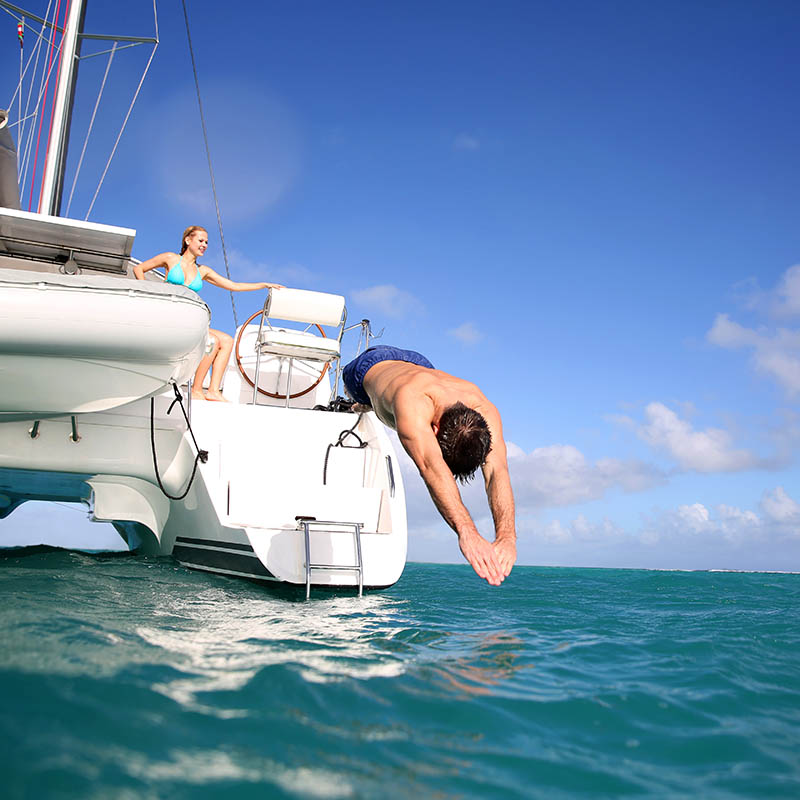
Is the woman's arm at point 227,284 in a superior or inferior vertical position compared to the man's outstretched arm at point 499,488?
superior

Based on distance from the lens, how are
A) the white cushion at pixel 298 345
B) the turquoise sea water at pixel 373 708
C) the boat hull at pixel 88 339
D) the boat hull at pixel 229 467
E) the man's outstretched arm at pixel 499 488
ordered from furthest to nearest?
1. the white cushion at pixel 298 345
2. the boat hull at pixel 229 467
3. the boat hull at pixel 88 339
4. the man's outstretched arm at pixel 499 488
5. the turquoise sea water at pixel 373 708

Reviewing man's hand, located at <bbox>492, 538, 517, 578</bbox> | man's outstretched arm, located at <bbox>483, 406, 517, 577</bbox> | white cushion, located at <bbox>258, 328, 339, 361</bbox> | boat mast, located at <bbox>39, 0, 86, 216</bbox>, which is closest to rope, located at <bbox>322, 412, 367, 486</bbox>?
white cushion, located at <bbox>258, 328, 339, 361</bbox>

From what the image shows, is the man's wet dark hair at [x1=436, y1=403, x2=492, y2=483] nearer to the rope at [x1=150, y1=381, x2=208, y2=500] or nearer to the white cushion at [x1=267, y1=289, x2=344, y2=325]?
the rope at [x1=150, y1=381, x2=208, y2=500]

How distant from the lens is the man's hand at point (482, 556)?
2.55 meters

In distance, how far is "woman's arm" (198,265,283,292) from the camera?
528cm

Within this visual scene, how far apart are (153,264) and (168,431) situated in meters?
1.28

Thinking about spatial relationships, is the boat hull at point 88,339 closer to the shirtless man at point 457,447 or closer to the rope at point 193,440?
the rope at point 193,440

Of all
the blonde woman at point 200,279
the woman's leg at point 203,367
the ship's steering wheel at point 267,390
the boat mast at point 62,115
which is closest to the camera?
the blonde woman at point 200,279

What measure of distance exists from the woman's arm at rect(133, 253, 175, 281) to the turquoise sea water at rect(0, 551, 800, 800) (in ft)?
8.59

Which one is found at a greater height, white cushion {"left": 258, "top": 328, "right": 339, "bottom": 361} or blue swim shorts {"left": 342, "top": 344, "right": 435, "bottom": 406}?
white cushion {"left": 258, "top": 328, "right": 339, "bottom": 361}

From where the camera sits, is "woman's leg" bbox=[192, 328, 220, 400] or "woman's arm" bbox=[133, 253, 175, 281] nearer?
"woman's arm" bbox=[133, 253, 175, 281]

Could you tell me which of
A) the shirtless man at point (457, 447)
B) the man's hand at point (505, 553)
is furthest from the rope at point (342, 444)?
the man's hand at point (505, 553)

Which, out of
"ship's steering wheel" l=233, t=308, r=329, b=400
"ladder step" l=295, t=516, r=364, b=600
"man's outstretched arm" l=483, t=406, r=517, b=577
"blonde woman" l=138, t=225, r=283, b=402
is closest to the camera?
"man's outstretched arm" l=483, t=406, r=517, b=577

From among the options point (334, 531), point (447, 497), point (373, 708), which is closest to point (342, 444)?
point (334, 531)
